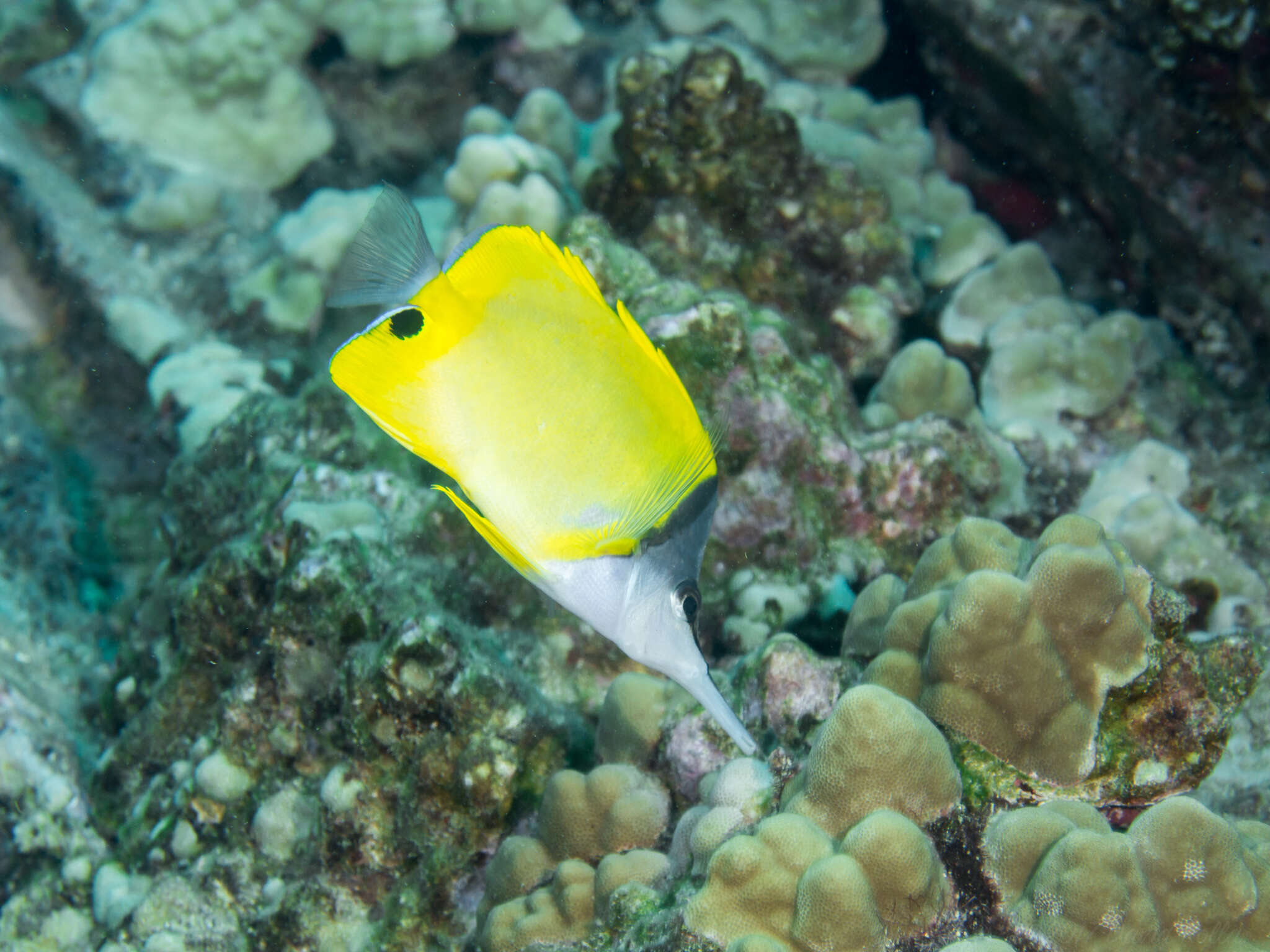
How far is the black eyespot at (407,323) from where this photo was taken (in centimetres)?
159

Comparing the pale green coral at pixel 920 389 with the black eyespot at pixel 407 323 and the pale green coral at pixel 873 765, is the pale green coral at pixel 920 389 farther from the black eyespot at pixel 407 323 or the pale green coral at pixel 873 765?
the black eyespot at pixel 407 323

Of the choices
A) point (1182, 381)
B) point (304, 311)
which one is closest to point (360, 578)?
point (304, 311)

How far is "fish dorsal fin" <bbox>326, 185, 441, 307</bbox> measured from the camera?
156 cm

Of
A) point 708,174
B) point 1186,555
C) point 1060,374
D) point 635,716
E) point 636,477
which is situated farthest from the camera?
point 1060,374

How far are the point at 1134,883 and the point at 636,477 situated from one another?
→ 1367mm

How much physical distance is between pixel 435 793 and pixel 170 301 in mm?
5407

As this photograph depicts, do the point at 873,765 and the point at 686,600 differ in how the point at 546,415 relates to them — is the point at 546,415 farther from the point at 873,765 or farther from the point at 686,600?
the point at 873,765

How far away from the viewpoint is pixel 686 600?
1.60m

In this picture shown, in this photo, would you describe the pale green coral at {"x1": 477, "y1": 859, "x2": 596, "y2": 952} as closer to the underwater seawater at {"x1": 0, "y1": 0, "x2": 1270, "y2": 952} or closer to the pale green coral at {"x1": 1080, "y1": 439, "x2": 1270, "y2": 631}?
the underwater seawater at {"x1": 0, "y1": 0, "x2": 1270, "y2": 952}

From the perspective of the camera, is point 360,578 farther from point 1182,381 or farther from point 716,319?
point 1182,381

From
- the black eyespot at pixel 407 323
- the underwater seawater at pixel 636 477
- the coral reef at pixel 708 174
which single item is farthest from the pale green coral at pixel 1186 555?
the black eyespot at pixel 407 323

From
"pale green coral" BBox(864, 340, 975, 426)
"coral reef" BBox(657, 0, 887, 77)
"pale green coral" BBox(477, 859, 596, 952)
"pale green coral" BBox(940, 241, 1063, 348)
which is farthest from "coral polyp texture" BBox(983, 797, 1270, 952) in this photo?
"coral reef" BBox(657, 0, 887, 77)

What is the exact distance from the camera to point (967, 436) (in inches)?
147

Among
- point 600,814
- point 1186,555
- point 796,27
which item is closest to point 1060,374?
point 1186,555
